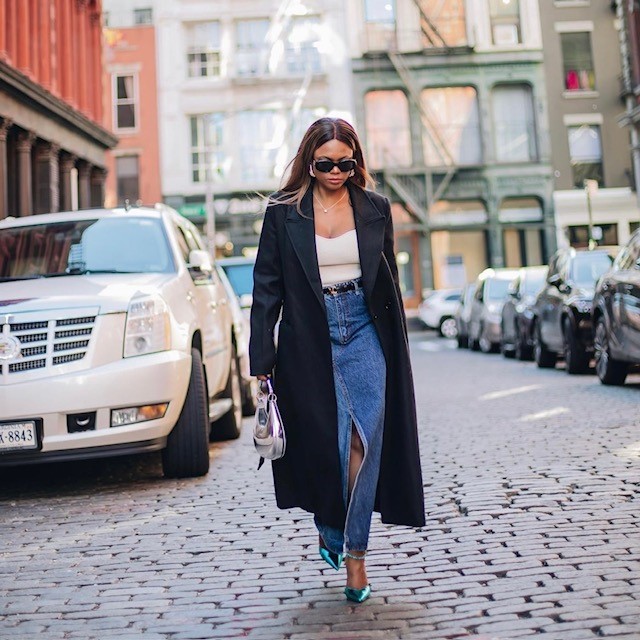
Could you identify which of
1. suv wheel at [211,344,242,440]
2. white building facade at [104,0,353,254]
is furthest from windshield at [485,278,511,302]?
white building facade at [104,0,353,254]

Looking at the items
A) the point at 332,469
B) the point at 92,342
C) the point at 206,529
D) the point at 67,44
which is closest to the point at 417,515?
the point at 332,469

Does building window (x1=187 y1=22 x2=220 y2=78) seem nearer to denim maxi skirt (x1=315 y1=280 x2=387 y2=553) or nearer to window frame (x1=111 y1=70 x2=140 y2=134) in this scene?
window frame (x1=111 y1=70 x2=140 y2=134)

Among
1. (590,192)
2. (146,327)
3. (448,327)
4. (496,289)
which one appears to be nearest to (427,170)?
(590,192)

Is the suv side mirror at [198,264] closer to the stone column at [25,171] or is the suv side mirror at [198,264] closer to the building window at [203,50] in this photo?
the stone column at [25,171]

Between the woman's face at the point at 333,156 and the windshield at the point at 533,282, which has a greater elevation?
the windshield at the point at 533,282

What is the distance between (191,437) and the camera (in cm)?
669

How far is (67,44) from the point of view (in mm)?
24734

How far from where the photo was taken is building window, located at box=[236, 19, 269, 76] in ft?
125

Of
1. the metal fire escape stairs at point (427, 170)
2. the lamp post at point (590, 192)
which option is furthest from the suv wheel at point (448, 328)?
the metal fire escape stairs at point (427, 170)

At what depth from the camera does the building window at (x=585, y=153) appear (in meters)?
38.5

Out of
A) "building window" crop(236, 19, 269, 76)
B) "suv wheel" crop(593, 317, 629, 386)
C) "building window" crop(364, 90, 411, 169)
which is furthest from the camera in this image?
"building window" crop(364, 90, 411, 169)

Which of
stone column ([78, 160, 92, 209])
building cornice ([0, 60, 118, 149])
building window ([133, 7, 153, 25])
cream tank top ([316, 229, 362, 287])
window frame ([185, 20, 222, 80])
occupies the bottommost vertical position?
cream tank top ([316, 229, 362, 287])

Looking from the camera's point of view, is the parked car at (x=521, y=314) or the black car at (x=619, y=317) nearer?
the black car at (x=619, y=317)

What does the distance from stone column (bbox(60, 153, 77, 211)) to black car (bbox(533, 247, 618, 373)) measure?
13428 millimetres
